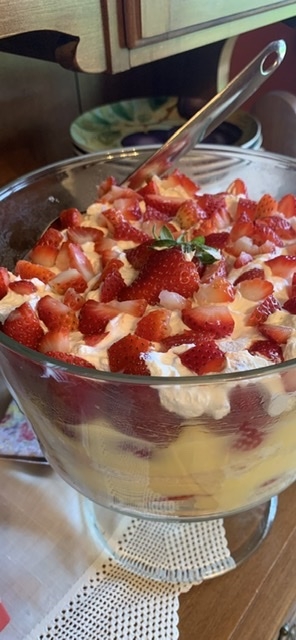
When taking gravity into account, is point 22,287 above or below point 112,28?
below

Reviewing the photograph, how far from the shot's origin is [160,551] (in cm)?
67

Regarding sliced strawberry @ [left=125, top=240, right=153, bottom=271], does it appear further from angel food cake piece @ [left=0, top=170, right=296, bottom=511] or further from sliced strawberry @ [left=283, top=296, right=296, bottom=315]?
sliced strawberry @ [left=283, top=296, right=296, bottom=315]

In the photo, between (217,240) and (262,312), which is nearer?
(262,312)

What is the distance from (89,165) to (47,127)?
0.19 m

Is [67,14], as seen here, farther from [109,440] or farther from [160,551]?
[160,551]

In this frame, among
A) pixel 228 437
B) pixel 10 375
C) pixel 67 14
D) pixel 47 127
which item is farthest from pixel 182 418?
pixel 47 127

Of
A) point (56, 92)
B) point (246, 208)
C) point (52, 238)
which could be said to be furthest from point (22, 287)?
point (56, 92)

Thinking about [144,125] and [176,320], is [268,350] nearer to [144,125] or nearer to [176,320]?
[176,320]

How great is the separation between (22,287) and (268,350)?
0.27m

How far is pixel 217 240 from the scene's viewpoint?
2.33 feet

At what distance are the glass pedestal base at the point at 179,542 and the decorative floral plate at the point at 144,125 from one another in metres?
0.54

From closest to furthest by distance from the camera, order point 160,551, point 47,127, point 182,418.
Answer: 1. point 182,418
2. point 160,551
3. point 47,127

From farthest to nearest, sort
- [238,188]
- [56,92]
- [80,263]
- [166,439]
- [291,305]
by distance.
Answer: [56,92], [238,188], [80,263], [291,305], [166,439]

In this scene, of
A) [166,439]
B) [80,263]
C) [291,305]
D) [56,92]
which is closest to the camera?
[166,439]
